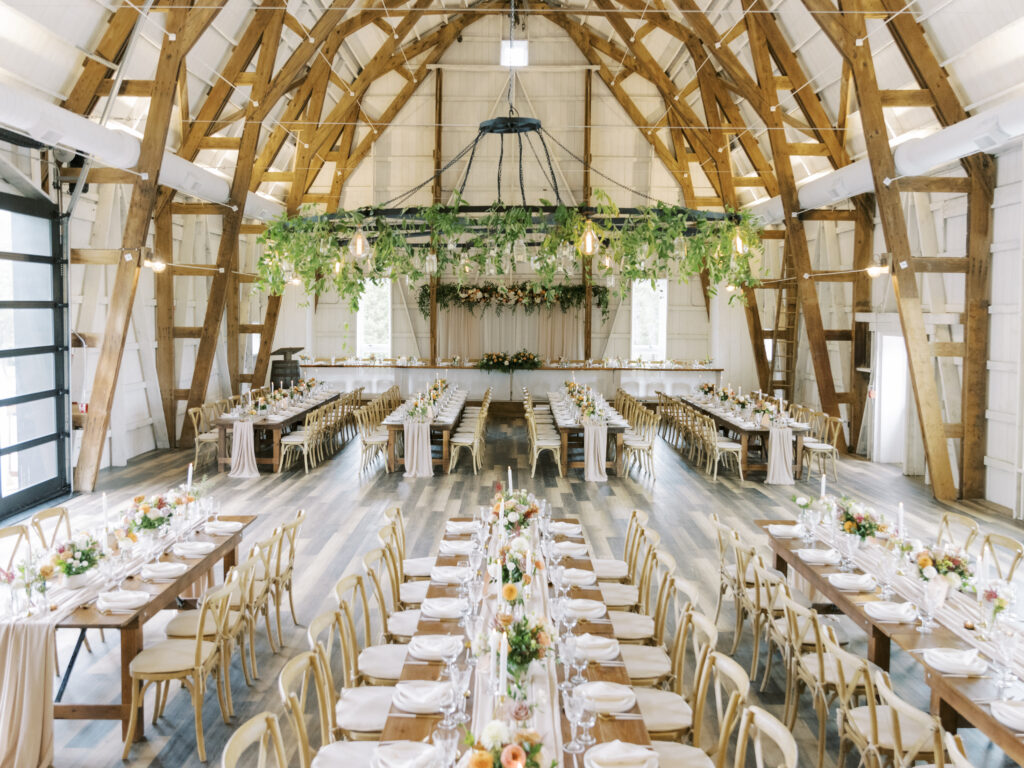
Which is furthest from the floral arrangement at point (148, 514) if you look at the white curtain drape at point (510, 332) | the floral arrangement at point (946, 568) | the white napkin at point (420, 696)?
the white curtain drape at point (510, 332)

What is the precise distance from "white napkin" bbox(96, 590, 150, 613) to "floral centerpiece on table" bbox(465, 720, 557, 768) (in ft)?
8.39

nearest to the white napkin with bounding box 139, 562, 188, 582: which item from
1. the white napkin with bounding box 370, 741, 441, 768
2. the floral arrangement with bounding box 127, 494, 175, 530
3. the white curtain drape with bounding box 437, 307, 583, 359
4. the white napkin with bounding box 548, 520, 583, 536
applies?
the floral arrangement with bounding box 127, 494, 175, 530

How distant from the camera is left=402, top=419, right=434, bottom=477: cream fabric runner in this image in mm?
11078

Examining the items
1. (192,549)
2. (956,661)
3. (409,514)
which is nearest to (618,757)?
(956,661)

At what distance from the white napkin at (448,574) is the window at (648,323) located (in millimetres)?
15157

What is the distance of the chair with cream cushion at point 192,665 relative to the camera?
3977 mm

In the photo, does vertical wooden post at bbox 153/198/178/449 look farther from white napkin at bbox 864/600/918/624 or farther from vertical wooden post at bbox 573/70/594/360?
white napkin at bbox 864/600/918/624

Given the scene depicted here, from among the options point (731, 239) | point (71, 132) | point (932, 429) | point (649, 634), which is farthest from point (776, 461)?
point (71, 132)

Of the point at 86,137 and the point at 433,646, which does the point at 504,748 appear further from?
the point at 86,137

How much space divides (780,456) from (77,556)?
907cm

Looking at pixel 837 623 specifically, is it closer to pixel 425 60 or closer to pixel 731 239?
pixel 731 239

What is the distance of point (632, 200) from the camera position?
19016 millimetres

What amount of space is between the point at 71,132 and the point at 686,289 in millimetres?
14601

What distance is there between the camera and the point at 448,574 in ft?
15.3
